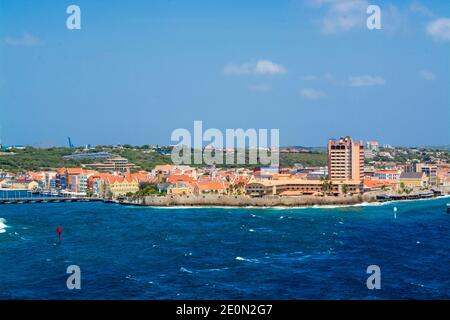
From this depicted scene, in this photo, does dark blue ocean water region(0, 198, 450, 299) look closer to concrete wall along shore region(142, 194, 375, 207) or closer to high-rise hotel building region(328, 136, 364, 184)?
concrete wall along shore region(142, 194, 375, 207)

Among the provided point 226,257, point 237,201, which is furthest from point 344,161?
point 226,257

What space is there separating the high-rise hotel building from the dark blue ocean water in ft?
66.9

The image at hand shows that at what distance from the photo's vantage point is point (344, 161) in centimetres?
5572

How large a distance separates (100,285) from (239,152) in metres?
67.7

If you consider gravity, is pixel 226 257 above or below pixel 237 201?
below

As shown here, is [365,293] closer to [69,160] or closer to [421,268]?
[421,268]

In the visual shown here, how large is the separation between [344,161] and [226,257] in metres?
36.3

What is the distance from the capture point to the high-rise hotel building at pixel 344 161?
55.6 metres

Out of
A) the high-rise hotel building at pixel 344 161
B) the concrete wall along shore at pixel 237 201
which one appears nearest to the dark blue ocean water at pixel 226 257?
the concrete wall along shore at pixel 237 201

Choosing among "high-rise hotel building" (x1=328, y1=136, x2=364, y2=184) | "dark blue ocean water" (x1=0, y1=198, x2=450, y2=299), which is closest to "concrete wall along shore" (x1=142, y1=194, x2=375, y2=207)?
"dark blue ocean water" (x1=0, y1=198, x2=450, y2=299)

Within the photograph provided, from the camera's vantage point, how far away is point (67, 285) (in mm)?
16312

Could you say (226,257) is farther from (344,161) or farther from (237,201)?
(344,161)
